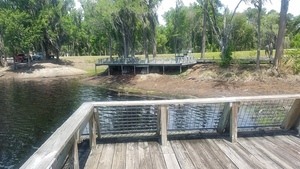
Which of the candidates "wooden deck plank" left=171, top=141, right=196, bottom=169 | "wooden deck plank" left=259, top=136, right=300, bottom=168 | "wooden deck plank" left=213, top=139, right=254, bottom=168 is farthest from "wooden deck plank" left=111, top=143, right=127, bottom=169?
"wooden deck plank" left=259, top=136, right=300, bottom=168

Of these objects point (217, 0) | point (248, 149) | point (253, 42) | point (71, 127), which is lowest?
point (248, 149)

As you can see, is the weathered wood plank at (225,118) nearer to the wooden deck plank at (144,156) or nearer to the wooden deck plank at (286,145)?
the wooden deck plank at (286,145)

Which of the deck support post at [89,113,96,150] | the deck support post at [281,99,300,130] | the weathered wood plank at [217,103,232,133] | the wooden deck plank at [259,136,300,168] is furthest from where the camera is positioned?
the deck support post at [281,99,300,130]

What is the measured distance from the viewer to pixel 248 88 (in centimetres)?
2364

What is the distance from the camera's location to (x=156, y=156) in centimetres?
485

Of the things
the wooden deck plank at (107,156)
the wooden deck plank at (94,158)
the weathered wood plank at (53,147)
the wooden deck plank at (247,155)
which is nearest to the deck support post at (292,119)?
the wooden deck plank at (247,155)

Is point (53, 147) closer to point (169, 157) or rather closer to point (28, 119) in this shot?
point (169, 157)

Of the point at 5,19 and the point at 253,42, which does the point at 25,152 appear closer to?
the point at 5,19

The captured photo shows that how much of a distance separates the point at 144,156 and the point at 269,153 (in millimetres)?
2619

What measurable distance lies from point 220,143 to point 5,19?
160 ft

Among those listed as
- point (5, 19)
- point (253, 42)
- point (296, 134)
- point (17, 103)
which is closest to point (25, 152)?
point (296, 134)

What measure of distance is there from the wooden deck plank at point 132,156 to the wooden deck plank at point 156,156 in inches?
12.2

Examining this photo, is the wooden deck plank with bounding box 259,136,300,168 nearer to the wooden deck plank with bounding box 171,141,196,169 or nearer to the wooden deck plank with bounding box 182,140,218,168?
the wooden deck plank with bounding box 182,140,218,168

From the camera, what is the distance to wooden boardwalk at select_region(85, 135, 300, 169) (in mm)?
4496
